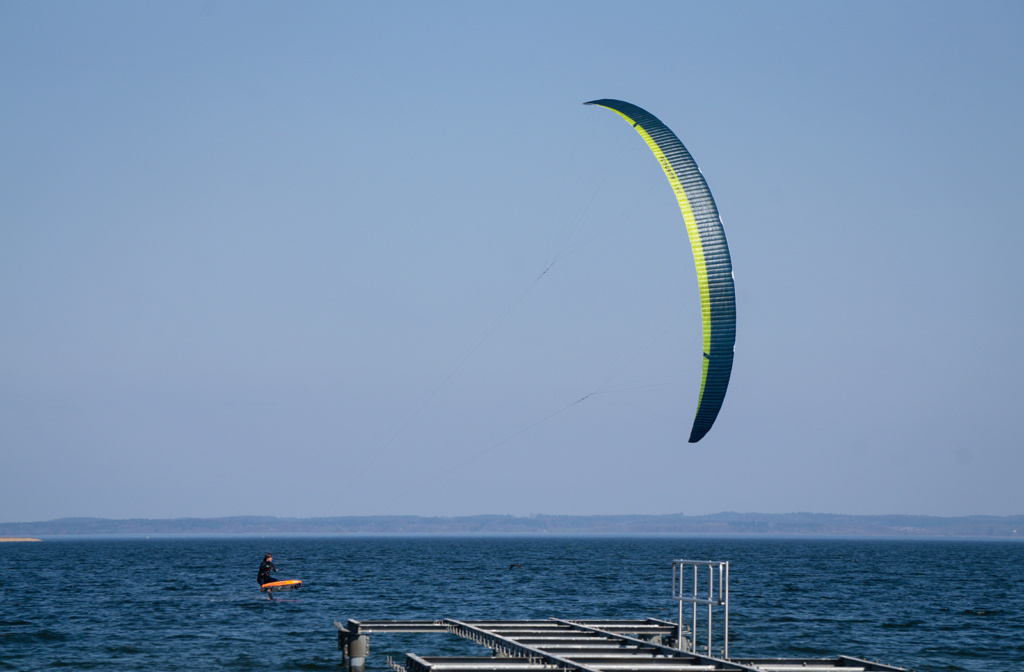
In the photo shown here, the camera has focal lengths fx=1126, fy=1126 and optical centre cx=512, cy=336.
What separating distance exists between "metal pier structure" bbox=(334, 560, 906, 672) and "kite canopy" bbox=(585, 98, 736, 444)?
4.92m

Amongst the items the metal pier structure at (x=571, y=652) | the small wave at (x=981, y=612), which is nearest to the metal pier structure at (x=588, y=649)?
the metal pier structure at (x=571, y=652)

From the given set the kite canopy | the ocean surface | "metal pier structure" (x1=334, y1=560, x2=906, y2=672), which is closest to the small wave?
the ocean surface

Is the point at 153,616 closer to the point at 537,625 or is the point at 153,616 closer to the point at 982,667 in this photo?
the point at 537,625

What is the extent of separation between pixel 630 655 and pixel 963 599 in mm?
36755

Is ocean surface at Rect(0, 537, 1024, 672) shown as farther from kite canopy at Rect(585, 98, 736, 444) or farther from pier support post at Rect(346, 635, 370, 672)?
kite canopy at Rect(585, 98, 736, 444)

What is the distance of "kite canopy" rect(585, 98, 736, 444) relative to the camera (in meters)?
23.7

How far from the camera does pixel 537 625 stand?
2131 centimetres

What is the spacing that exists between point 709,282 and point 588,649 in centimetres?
899

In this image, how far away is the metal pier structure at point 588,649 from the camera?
15906mm

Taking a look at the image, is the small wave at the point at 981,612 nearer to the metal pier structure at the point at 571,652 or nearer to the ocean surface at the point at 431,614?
the ocean surface at the point at 431,614

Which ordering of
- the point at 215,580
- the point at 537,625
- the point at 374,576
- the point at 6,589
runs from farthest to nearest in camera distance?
1. the point at 374,576
2. the point at 215,580
3. the point at 6,589
4. the point at 537,625

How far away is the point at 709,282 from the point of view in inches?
939

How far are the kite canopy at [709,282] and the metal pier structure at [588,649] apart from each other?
492cm

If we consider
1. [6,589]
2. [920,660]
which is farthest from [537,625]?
[6,589]
